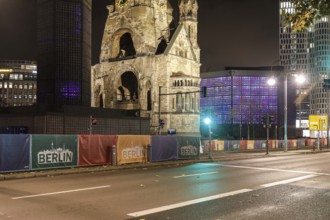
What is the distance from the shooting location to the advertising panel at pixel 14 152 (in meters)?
18.7

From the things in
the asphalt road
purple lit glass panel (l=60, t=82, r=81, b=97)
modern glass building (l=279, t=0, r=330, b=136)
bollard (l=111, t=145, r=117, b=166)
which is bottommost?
the asphalt road

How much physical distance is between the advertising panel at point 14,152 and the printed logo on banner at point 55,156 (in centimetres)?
78

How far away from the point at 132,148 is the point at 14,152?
24.7 ft

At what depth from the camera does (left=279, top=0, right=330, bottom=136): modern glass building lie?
7151 inches

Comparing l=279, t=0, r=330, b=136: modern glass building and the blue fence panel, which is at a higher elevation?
l=279, t=0, r=330, b=136: modern glass building

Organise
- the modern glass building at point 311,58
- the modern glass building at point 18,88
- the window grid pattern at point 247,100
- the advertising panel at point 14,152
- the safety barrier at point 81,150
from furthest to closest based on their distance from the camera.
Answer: the modern glass building at point 311,58, the modern glass building at point 18,88, the window grid pattern at point 247,100, the safety barrier at point 81,150, the advertising panel at point 14,152

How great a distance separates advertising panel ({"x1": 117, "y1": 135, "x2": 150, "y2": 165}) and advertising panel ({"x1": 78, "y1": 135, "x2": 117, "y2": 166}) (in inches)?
22.1

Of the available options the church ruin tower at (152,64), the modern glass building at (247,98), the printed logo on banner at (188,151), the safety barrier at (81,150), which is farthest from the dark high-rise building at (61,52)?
the modern glass building at (247,98)

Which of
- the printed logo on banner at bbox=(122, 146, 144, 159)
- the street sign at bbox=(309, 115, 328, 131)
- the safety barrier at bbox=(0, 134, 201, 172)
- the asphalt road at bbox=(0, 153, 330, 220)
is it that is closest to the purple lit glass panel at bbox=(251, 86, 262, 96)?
the street sign at bbox=(309, 115, 328, 131)

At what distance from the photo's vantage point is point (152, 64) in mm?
77688

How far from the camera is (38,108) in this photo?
54312mm

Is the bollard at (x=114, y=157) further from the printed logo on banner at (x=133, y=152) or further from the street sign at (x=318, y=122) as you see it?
the street sign at (x=318, y=122)

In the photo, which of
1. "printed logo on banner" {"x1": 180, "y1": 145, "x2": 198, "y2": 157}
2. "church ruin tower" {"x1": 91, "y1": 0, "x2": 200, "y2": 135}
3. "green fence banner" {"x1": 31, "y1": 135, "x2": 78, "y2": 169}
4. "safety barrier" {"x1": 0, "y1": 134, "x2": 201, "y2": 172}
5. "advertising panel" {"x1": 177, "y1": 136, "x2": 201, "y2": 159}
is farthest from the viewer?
"church ruin tower" {"x1": 91, "y1": 0, "x2": 200, "y2": 135}

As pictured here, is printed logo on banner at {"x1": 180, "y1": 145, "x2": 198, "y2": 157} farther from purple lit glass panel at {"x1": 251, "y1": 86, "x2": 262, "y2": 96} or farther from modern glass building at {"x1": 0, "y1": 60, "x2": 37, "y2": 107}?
modern glass building at {"x1": 0, "y1": 60, "x2": 37, "y2": 107}
